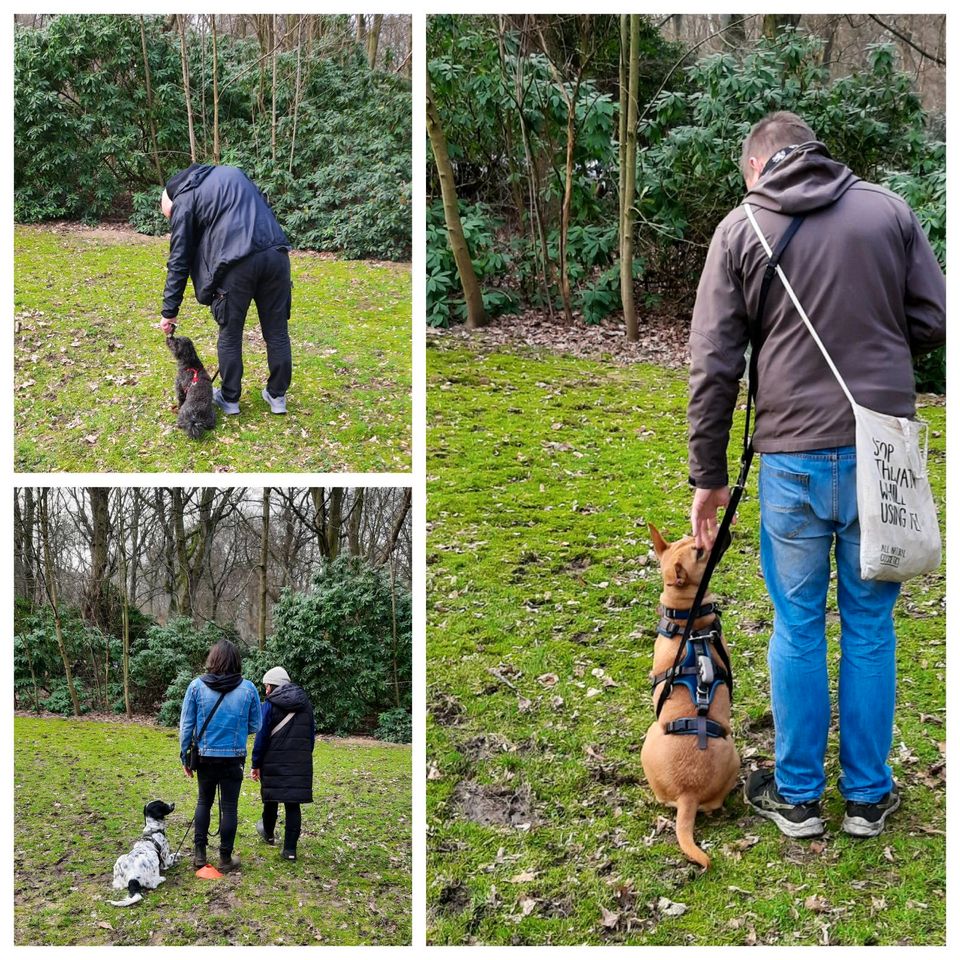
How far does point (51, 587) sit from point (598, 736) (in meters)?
6.86

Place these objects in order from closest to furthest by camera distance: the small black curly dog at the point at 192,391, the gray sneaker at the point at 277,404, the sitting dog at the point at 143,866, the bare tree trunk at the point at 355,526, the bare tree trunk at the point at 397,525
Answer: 1. the sitting dog at the point at 143,866
2. the small black curly dog at the point at 192,391
3. the gray sneaker at the point at 277,404
4. the bare tree trunk at the point at 397,525
5. the bare tree trunk at the point at 355,526

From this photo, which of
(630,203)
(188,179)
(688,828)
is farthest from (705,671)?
(630,203)

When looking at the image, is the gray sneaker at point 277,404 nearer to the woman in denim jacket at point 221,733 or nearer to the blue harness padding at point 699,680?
the woman in denim jacket at point 221,733

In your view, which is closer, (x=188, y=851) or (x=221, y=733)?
(x=221, y=733)

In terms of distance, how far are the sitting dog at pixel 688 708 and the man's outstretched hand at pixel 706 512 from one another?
Answer: 0.06 metres

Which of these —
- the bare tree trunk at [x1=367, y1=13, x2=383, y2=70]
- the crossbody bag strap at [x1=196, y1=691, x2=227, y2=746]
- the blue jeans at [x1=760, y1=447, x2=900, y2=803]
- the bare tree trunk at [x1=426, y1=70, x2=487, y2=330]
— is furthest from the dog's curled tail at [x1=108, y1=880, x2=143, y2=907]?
the bare tree trunk at [x1=367, y1=13, x2=383, y2=70]

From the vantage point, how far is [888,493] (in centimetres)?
309

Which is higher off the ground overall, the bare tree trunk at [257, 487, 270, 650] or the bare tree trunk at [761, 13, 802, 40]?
the bare tree trunk at [761, 13, 802, 40]

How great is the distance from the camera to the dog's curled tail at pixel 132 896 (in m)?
4.54

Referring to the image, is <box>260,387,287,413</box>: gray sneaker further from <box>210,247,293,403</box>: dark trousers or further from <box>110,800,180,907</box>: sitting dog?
<box>110,800,180,907</box>: sitting dog

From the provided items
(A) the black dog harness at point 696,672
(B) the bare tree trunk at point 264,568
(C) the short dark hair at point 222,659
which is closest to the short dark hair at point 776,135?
(A) the black dog harness at point 696,672

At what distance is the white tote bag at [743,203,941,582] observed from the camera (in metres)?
3.07

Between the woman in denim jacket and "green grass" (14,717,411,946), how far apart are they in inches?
10.0

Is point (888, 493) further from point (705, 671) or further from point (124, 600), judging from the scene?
point (124, 600)
